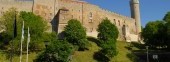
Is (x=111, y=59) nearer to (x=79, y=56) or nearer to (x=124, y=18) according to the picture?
(x=79, y=56)

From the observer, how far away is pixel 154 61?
283ft

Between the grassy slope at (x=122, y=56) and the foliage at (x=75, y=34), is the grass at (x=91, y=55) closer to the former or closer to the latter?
the grassy slope at (x=122, y=56)

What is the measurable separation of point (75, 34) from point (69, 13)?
46.4ft

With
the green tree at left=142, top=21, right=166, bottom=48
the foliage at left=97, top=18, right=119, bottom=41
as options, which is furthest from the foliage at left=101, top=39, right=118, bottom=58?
the green tree at left=142, top=21, right=166, bottom=48

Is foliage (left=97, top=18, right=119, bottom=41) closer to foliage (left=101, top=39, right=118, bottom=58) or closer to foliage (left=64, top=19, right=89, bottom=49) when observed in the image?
foliage (left=64, top=19, right=89, bottom=49)

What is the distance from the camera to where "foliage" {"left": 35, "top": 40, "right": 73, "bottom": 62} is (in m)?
77.1

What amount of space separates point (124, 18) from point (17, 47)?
47.3 m

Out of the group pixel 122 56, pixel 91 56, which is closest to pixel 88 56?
pixel 91 56

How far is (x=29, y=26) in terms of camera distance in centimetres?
9131

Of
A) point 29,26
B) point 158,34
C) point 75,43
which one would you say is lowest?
point 75,43

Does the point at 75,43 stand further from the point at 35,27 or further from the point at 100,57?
the point at 35,27

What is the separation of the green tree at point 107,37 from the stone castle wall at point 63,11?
15.3ft

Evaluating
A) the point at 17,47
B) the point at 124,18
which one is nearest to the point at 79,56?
the point at 17,47

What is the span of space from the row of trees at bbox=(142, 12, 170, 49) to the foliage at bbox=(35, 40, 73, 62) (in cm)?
2703
